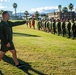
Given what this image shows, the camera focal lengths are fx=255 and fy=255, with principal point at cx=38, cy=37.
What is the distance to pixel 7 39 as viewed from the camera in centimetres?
752

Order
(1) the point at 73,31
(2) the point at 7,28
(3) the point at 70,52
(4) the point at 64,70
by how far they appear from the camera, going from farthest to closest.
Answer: (1) the point at 73,31, (3) the point at 70,52, (4) the point at 64,70, (2) the point at 7,28

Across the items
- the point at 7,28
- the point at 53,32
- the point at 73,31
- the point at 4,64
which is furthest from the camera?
the point at 53,32

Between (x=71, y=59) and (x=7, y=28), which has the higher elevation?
(x=7, y=28)

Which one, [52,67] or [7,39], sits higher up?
[7,39]

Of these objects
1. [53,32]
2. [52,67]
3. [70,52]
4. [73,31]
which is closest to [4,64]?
[52,67]

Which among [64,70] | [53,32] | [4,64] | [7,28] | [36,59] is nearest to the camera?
[7,28]

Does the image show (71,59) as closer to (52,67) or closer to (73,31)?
(52,67)

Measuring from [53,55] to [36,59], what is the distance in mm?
1064

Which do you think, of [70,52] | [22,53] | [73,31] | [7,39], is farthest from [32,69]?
[73,31]

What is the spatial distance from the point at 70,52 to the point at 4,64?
346 cm

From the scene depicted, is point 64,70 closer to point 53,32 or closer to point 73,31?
point 73,31

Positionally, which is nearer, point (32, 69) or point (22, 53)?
point (32, 69)

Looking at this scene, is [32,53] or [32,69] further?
[32,53]

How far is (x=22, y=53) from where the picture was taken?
10.7m
